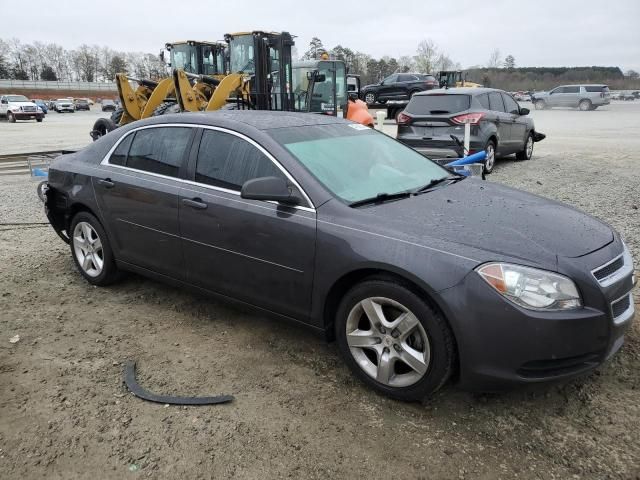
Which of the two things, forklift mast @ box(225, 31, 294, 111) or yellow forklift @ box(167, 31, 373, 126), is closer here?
yellow forklift @ box(167, 31, 373, 126)

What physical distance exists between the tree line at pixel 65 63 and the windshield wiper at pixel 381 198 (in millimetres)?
102600

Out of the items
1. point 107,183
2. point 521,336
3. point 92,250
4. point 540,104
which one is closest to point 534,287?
point 521,336

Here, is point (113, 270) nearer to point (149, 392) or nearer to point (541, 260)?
point (149, 392)

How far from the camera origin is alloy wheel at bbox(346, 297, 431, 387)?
2.87m

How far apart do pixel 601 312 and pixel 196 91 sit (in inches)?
451

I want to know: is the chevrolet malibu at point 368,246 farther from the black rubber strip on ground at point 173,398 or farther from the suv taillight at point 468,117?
the suv taillight at point 468,117

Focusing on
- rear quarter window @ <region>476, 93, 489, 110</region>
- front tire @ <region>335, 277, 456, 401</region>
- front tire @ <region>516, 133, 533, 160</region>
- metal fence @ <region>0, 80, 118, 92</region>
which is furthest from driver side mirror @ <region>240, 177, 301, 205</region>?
metal fence @ <region>0, 80, 118, 92</region>

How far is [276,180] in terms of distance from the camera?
3.23 meters

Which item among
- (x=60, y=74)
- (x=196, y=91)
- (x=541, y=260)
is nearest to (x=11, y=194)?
(x=196, y=91)

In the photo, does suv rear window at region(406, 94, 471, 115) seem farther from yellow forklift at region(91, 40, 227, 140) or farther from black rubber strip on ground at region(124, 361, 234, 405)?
black rubber strip on ground at region(124, 361, 234, 405)

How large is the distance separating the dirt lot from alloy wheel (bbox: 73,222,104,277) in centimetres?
50

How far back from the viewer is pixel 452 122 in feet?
32.2

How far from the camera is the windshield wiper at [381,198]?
3246mm

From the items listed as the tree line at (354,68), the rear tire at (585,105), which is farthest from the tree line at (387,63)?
the rear tire at (585,105)
